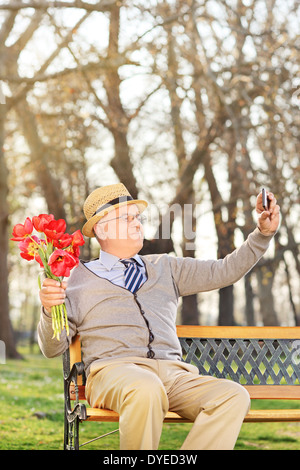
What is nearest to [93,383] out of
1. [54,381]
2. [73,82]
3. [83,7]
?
[83,7]

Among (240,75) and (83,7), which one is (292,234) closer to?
(240,75)

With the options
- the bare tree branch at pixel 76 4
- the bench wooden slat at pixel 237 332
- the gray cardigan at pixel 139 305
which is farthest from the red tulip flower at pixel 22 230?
the bare tree branch at pixel 76 4

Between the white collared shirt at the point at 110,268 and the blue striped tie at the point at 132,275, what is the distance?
0.02 m

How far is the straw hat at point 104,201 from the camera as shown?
13.5 ft

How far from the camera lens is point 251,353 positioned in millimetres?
4516

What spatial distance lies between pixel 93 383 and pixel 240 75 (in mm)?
7599

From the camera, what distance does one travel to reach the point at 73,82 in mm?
13133

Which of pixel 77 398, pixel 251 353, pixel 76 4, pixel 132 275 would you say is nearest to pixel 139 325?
pixel 132 275

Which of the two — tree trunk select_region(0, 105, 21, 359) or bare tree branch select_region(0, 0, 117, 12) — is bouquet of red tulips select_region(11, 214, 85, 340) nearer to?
bare tree branch select_region(0, 0, 117, 12)

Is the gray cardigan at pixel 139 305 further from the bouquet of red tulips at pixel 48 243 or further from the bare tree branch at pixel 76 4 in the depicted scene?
the bare tree branch at pixel 76 4

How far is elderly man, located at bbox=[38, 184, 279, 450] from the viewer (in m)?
3.24

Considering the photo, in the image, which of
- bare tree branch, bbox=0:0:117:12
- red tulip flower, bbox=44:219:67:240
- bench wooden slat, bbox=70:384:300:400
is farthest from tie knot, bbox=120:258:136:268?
bare tree branch, bbox=0:0:117:12

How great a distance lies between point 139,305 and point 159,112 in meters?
10.9

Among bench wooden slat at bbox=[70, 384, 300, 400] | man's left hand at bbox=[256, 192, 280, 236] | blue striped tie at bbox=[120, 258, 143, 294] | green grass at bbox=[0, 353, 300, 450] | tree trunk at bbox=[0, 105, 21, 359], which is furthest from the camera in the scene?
tree trunk at bbox=[0, 105, 21, 359]
